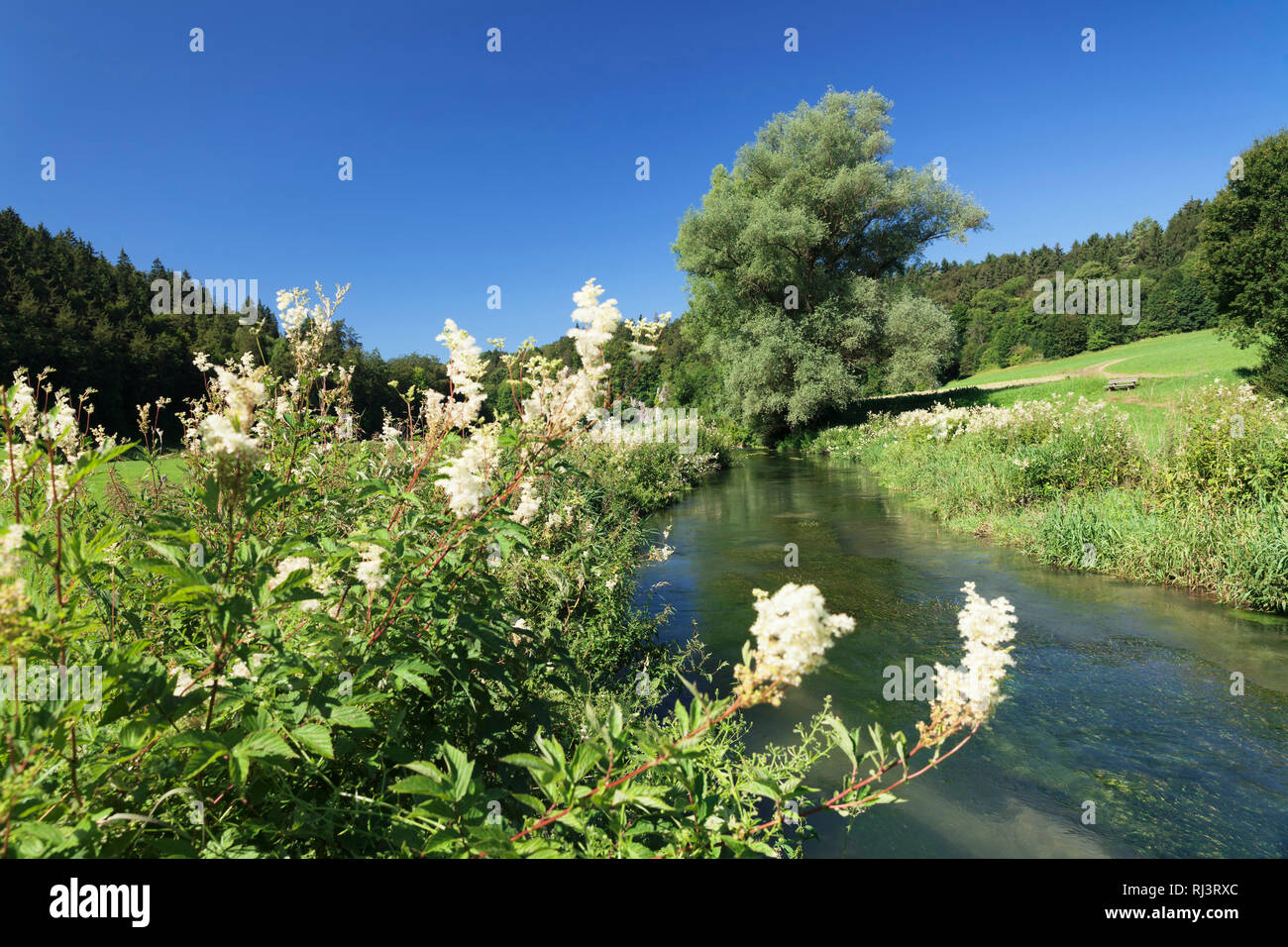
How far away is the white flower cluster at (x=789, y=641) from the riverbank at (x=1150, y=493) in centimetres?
743

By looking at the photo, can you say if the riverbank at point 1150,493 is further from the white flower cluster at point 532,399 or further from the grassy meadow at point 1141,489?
the white flower cluster at point 532,399

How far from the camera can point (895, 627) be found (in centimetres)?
618

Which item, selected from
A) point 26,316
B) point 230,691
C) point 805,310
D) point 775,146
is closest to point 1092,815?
point 230,691

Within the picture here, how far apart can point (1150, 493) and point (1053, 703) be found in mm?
5436

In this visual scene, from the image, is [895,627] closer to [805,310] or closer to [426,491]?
[426,491]

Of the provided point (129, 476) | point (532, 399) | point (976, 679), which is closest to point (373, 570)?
point (532, 399)

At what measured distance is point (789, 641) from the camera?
1.57m

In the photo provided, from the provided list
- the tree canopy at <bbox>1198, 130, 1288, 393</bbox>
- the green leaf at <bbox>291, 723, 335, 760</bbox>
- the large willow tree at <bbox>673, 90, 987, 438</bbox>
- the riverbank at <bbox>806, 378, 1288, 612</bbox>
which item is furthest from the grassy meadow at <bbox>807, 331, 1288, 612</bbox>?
the tree canopy at <bbox>1198, 130, 1288, 393</bbox>

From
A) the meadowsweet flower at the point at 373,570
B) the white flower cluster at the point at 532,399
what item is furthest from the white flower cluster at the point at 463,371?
the meadowsweet flower at the point at 373,570

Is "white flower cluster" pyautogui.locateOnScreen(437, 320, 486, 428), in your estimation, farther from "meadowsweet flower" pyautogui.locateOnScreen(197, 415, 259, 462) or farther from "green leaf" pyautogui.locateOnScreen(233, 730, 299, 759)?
"green leaf" pyautogui.locateOnScreen(233, 730, 299, 759)

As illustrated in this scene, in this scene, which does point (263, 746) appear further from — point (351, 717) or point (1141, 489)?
point (1141, 489)

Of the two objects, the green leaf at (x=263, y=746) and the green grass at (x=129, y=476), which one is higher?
the green grass at (x=129, y=476)

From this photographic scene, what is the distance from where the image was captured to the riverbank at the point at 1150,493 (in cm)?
648

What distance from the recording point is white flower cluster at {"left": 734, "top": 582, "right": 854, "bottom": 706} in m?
1.54
